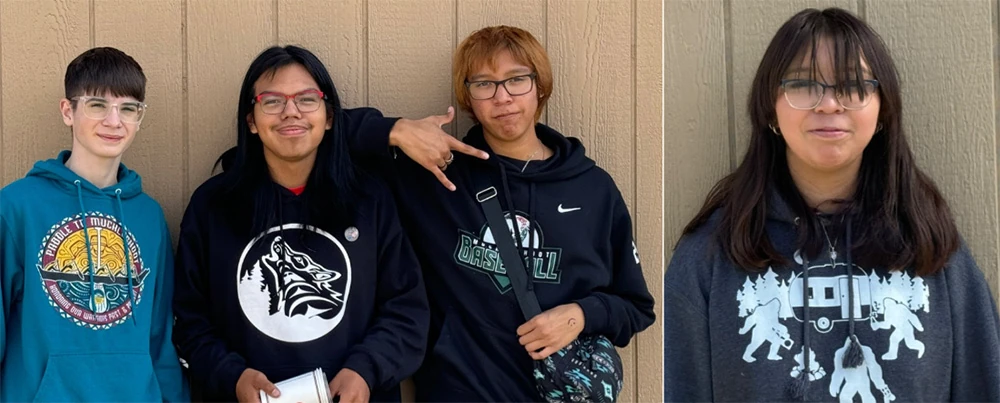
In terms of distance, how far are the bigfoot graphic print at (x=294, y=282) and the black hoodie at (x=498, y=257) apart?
28 cm

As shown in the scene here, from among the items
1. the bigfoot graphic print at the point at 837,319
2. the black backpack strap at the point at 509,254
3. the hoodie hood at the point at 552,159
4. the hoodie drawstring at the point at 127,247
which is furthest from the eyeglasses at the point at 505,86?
the hoodie drawstring at the point at 127,247

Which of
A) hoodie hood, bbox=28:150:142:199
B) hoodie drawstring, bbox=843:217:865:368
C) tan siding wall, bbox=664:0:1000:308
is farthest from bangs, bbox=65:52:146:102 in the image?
hoodie drawstring, bbox=843:217:865:368

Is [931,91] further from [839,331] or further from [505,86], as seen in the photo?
[505,86]

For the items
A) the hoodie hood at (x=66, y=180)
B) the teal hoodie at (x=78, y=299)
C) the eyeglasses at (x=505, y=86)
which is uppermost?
the eyeglasses at (x=505, y=86)

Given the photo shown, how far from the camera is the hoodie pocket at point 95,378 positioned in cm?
286

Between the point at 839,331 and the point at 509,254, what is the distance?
1.04 m

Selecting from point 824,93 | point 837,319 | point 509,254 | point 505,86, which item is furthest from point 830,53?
point 509,254

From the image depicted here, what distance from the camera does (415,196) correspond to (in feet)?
10.4

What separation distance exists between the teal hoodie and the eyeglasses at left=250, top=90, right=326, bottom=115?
471 millimetres

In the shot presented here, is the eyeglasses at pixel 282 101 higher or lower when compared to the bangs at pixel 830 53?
lower

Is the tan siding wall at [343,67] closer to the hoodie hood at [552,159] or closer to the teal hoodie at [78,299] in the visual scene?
the hoodie hood at [552,159]

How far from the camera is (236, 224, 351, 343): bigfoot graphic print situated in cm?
296

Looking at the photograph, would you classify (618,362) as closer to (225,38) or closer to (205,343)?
(205,343)

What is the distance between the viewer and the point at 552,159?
126 inches
